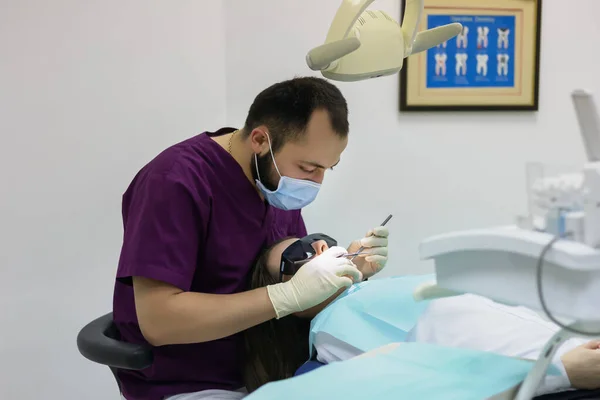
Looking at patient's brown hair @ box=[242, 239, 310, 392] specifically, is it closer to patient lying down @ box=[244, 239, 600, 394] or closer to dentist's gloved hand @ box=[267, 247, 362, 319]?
patient lying down @ box=[244, 239, 600, 394]

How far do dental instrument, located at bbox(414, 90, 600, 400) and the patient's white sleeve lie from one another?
43 centimetres

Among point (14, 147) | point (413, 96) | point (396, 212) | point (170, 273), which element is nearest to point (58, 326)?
point (14, 147)

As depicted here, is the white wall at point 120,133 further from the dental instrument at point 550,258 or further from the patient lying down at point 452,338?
the dental instrument at point 550,258

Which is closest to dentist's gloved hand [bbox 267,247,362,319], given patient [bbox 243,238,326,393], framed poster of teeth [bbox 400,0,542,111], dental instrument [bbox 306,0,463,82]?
patient [bbox 243,238,326,393]

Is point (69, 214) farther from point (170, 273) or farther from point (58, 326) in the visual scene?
point (170, 273)

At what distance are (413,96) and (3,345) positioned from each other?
1.80m

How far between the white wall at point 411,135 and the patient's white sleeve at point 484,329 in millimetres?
945

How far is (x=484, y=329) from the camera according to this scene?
1319 millimetres

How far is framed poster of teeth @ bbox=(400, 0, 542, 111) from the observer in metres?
2.32

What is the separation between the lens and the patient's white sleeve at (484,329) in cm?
126

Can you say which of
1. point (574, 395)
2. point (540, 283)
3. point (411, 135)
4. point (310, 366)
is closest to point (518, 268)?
point (540, 283)

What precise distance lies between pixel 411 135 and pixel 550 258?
1690 millimetres

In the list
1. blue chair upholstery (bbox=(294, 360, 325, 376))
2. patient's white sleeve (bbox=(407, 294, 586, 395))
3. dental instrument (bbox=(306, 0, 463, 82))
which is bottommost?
blue chair upholstery (bbox=(294, 360, 325, 376))

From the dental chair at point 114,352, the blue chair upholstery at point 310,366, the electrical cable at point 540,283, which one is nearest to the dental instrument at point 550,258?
the electrical cable at point 540,283
